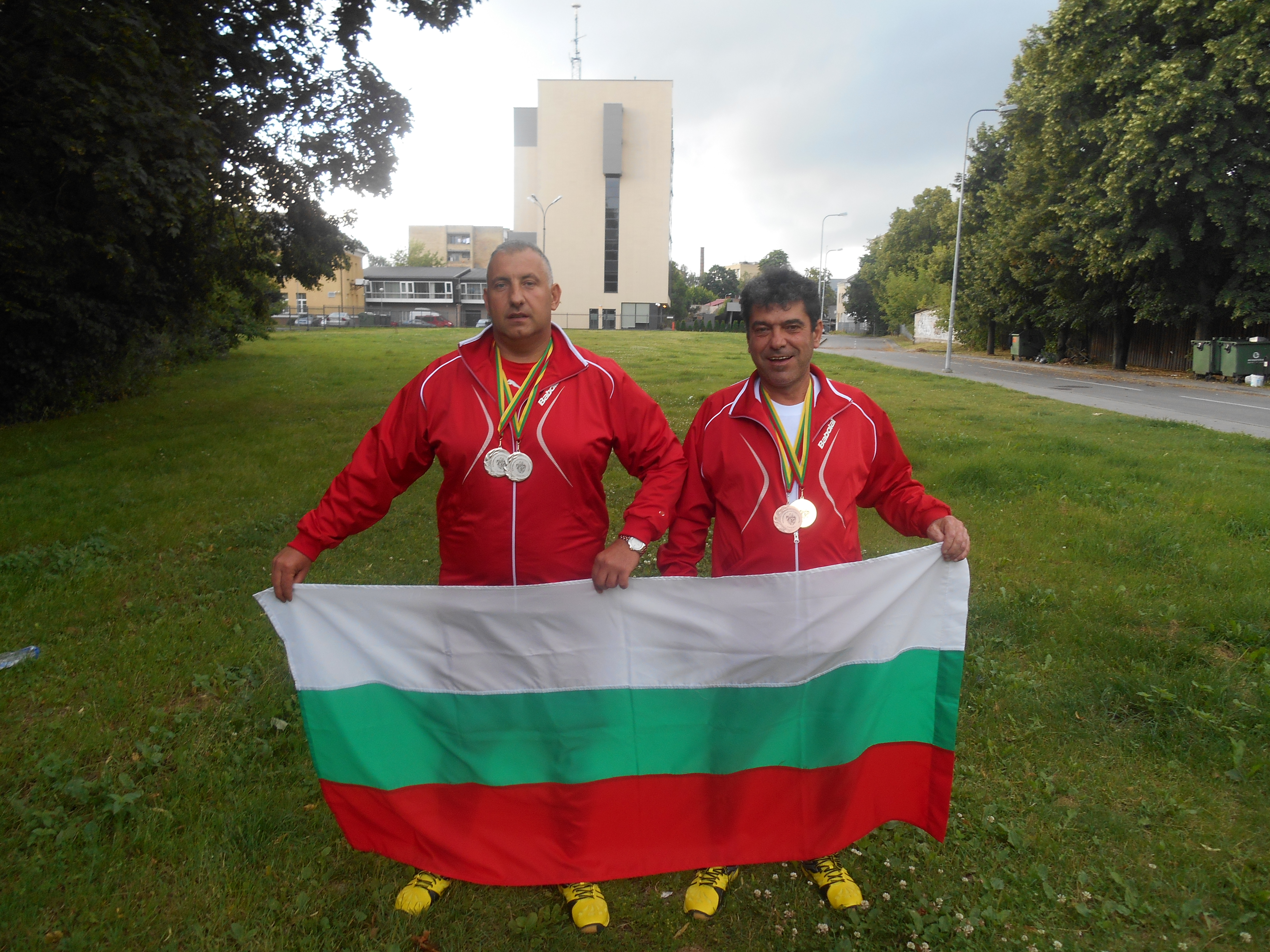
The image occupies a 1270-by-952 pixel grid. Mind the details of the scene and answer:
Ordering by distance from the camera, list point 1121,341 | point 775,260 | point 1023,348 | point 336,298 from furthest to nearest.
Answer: point 336,298, point 775,260, point 1023,348, point 1121,341

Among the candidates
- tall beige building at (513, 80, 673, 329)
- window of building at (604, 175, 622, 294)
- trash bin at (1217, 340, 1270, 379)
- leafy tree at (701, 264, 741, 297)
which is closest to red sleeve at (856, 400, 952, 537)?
trash bin at (1217, 340, 1270, 379)

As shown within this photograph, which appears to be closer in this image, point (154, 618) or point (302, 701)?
point (302, 701)

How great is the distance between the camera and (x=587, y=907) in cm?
318

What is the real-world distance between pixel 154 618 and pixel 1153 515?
8.40m

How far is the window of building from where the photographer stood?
266 feet

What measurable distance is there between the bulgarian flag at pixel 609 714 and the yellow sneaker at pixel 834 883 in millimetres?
184

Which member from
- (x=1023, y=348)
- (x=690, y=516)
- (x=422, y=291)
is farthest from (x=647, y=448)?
(x=422, y=291)

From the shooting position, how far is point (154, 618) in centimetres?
586

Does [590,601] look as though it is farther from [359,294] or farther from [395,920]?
[359,294]

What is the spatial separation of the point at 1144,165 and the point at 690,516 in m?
27.8

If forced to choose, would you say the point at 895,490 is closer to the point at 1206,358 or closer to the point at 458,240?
the point at 1206,358

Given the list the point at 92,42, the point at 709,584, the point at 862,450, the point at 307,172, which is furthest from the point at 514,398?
the point at 307,172

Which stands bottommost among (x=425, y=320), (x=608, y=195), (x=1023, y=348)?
(x=1023, y=348)

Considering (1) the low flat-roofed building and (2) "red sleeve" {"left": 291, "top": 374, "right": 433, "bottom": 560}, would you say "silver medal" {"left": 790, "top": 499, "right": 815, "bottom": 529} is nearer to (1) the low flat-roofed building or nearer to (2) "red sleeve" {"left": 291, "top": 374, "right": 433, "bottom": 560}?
(2) "red sleeve" {"left": 291, "top": 374, "right": 433, "bottom": 560}
